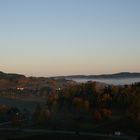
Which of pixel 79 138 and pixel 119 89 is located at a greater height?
pixel 119 89

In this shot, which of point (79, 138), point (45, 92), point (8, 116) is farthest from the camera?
point (45, 92)

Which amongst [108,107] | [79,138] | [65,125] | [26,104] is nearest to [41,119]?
[65,125]

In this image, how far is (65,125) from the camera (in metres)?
64.8

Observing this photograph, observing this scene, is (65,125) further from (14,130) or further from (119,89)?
(119,89)

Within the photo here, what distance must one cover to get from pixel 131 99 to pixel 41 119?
17672 mm

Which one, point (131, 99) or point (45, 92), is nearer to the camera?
point (131, 99)

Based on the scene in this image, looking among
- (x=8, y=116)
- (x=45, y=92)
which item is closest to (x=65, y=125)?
(x=8, y=116)

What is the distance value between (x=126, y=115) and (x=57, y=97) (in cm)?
2120

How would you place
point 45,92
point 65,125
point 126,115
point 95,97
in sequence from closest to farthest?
point 65,125 → point 126,115 → point 95,97 → point 45,92

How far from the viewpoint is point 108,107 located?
77.8 m

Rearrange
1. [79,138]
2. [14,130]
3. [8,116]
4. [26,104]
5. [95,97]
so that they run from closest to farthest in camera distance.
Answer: [79,138] → [14,130] → [8,116] → [95,97] → [26,104]

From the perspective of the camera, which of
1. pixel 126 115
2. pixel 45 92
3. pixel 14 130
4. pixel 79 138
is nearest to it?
pixel 79 138

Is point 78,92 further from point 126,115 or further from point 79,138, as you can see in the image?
point 79,138

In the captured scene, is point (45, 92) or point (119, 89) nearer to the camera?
point (119, 89)
